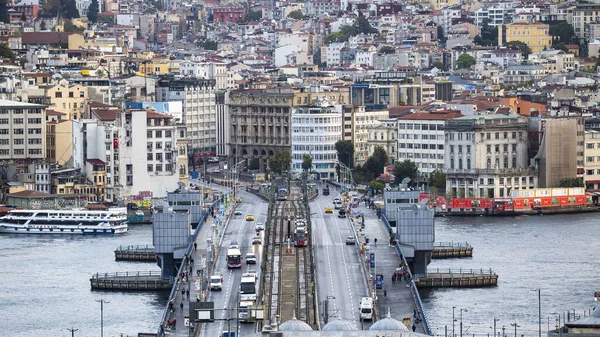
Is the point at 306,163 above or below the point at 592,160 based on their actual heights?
below

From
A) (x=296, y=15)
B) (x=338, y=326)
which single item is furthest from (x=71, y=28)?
(x=338, y=326)

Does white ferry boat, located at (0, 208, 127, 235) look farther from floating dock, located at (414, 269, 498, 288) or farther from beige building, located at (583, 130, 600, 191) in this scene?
beige building, located at (583, 130, 600, 191)

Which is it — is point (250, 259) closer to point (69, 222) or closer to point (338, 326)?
point (338, 326)

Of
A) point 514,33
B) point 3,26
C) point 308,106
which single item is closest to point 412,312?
point 308,106

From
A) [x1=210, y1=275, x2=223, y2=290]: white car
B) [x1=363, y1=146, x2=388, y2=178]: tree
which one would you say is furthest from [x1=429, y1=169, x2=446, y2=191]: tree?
[x1=210, y1=275, x2=223, y2=290]: white car

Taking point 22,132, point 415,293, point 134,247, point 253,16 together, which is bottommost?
point 134,247

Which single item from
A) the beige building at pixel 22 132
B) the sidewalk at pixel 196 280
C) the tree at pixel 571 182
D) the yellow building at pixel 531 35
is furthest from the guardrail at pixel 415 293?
the yellow building at pixel 531 35

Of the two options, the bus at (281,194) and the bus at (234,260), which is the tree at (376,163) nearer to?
the bus at (281,194)
